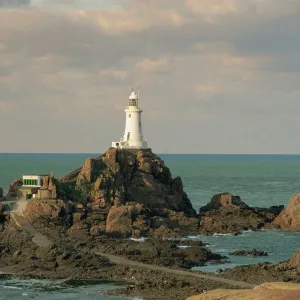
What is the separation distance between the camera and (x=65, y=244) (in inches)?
2923

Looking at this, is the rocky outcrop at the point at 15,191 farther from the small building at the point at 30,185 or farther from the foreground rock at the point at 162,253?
the foreground rock at the point at 162,253

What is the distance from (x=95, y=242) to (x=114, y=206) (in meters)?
11.0

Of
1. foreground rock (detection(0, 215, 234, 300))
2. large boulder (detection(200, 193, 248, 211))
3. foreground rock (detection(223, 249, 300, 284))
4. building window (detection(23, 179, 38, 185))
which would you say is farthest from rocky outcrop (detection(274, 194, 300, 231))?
building window (detection(23, 179, 38, 185))

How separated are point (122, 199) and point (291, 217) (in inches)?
833

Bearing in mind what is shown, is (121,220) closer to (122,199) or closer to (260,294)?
(122,199)

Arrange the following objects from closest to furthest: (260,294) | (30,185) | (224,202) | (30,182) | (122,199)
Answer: (260,294)
(122,199)
(30,185)
(30,182)
(224,202)

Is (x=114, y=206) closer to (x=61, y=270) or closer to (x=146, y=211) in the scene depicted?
(x=146, y=211)

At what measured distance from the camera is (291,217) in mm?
94188

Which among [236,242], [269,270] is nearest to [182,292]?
[269,270]

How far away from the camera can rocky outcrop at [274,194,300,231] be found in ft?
304

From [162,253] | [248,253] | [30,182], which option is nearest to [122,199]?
[30,182]

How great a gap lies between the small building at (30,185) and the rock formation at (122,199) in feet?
11.8

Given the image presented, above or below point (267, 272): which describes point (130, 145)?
above

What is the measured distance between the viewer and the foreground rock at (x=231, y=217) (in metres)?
90.2
